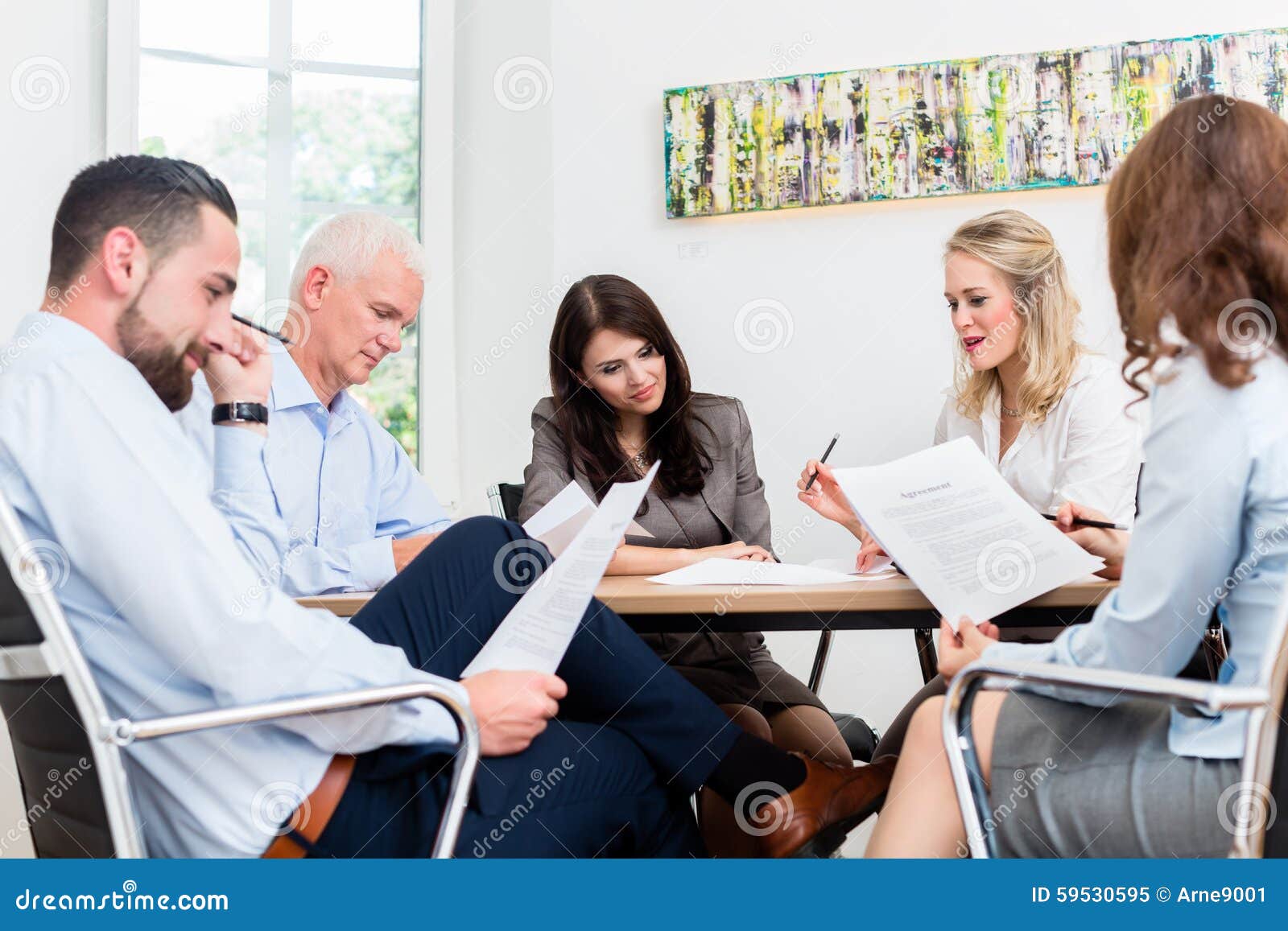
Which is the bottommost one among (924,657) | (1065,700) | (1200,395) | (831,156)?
(924,657)

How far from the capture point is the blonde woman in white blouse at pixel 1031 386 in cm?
216

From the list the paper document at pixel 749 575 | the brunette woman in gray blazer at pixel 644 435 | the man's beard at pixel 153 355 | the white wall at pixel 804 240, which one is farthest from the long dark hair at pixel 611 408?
the man's beard at pixel 153 355

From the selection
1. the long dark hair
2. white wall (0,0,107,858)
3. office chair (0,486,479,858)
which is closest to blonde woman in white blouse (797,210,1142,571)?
the long dark hair

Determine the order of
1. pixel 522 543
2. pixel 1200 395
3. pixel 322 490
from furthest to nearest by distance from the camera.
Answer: pixel 322 490
pixel 522 543
pixel 1200 395

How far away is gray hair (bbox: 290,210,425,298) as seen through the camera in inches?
88.2

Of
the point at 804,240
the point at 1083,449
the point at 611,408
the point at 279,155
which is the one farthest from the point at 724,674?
the point at 279,155

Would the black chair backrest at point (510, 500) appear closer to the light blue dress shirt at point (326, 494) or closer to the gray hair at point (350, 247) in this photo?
the light blue dress shirt at point (326, 494)

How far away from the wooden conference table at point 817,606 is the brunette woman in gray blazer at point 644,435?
2.27 feet

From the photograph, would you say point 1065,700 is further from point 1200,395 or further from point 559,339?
point 559,339

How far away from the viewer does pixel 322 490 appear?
2.10m

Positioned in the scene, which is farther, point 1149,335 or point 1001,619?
point 1001,619

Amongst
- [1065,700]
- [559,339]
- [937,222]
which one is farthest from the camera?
[937,222]

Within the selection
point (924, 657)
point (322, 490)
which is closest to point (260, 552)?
point (322, 490)

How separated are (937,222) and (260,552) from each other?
8.18 feet
